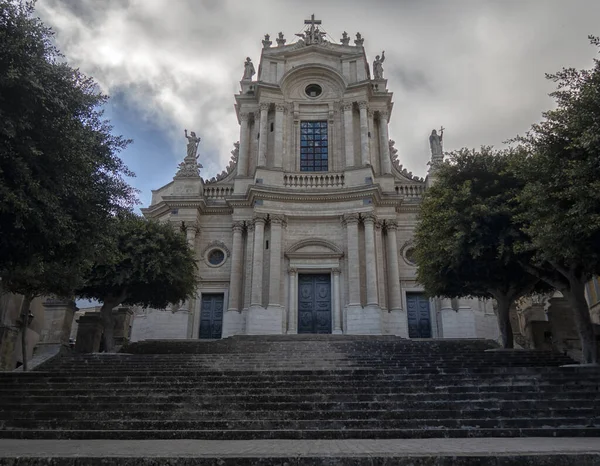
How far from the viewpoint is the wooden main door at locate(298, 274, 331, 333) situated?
24.5m

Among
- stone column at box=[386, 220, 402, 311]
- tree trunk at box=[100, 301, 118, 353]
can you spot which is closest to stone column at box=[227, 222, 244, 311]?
tree trunk at box=[100, 301, 118, 353]

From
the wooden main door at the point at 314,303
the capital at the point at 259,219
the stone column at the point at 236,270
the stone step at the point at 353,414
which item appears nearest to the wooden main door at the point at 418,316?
the wooden main door at the point at 314,303

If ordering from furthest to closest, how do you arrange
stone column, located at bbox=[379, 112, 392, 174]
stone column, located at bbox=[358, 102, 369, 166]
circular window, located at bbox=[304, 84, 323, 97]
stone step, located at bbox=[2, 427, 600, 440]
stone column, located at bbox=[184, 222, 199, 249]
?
circular window, located at bbox=[304, 84, 323, 97] → stone column, located at bbox=[379, 112, 392, 174] → stone column, located at bbox=[358, 102, 369, 166] → stone column, located at bbox=[184, 222, 199, 249] → stone step, located at bbox=[2, 427, 600, 440]

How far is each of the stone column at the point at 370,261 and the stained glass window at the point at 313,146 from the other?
5056mm

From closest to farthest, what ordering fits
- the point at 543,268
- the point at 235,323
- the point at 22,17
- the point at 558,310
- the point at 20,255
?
the point at 22,17, the point at 20,255, the point at 543,268, the point at 558,310, the point at 235,323

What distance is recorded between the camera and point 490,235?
14969 mm

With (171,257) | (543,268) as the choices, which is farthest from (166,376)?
(543,268)

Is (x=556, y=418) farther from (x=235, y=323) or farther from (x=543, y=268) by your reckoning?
(x=235, y=323)

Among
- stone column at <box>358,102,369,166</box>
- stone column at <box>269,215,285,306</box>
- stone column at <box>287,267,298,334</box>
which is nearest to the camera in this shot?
stone column at <box>269,215,285,306</box>

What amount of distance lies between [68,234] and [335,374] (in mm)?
7130

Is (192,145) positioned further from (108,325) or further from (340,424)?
(340,424)

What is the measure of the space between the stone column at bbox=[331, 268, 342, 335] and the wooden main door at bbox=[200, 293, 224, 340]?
5.77 meters

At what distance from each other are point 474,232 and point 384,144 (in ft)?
48.6

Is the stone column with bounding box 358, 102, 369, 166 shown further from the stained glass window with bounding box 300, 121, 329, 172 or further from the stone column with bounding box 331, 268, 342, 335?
the stone column with bounding box 331, 268, 342, 335
